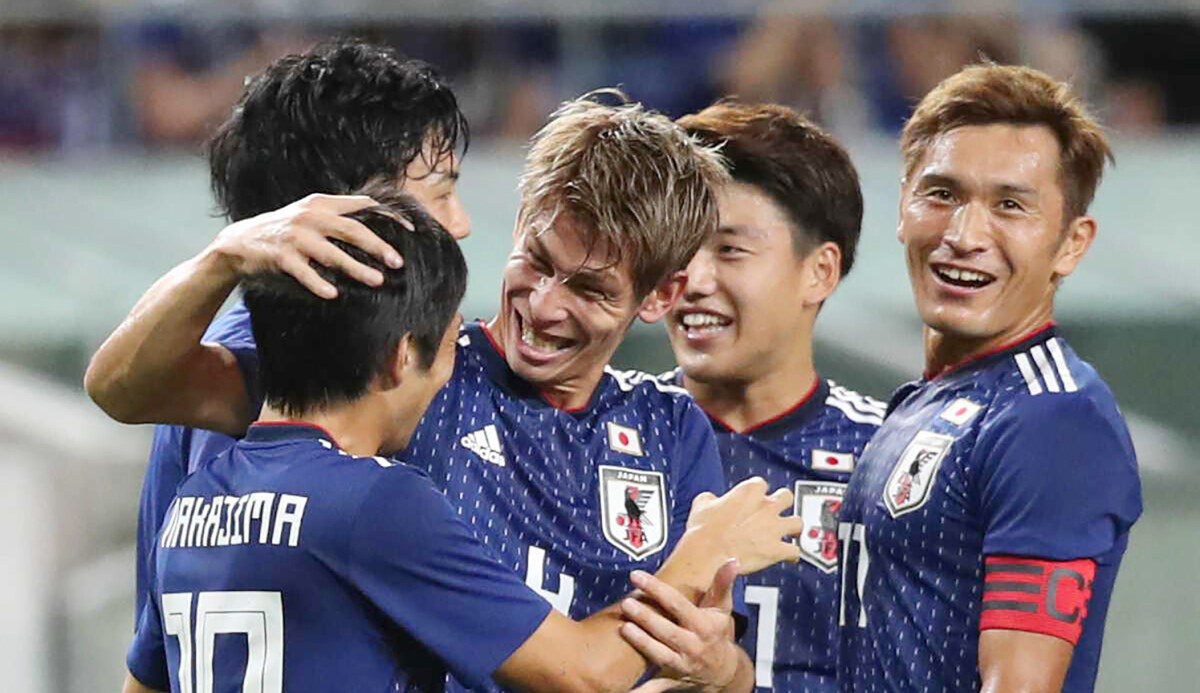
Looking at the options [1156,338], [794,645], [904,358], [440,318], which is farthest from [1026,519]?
[1156,338]

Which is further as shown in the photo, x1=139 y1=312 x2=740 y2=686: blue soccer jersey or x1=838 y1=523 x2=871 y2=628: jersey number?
x1=838 y1=523 x2=871 y2=628: jersey number

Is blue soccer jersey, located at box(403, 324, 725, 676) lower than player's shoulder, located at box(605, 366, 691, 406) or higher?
lower

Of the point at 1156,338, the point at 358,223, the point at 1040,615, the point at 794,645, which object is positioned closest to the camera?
the point at 358,223

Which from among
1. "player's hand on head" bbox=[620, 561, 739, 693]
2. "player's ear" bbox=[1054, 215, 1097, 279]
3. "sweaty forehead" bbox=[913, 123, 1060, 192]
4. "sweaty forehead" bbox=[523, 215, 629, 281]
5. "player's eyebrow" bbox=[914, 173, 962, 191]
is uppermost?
"sweaty forehead" bbox=[913, 123, 1060, 192]

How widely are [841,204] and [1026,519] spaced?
121cm

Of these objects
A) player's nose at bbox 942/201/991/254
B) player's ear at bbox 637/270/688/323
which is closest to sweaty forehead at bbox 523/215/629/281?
player's ear at bbox 637/270/688/323

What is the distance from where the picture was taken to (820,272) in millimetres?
4172

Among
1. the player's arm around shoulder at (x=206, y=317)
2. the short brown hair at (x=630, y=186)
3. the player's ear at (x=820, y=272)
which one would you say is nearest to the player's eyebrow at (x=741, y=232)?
the player's ear at (x=820, y=272)

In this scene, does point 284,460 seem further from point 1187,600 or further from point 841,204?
point 1187,600

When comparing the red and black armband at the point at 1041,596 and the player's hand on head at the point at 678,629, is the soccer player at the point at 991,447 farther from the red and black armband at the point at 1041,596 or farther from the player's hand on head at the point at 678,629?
the player's hand on head at the point at 678,629

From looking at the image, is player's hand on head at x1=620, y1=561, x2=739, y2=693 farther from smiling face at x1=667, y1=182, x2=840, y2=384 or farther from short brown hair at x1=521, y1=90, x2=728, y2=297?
smiling face at x1=667, y1=182, x2=840, y2=384

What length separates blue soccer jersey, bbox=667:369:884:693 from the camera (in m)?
3.81

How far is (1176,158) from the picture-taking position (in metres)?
8.15

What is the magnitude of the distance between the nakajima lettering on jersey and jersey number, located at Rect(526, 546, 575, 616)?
0.54 metres
